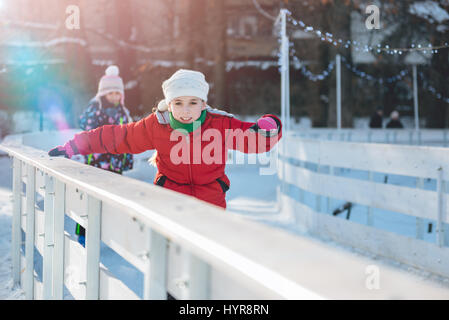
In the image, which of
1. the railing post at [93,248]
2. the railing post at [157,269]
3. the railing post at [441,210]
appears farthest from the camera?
the railing post at [441,210]

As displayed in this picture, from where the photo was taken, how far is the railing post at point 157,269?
142 cm

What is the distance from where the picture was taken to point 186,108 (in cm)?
319

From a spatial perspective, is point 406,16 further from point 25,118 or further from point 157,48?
point 25,118

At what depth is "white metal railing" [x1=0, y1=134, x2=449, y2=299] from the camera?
3.01 ft

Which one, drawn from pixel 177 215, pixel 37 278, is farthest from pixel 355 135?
pixel 177 215

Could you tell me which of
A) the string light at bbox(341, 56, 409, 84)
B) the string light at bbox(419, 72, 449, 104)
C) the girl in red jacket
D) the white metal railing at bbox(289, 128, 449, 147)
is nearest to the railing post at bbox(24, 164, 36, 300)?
the girl in red jacket

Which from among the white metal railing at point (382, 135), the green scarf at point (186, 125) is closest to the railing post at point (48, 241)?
the green scarf at point (186, 125)

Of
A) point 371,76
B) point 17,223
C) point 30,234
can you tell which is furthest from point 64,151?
point 371,76

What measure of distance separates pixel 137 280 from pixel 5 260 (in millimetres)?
3206

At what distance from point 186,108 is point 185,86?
134 millimetres

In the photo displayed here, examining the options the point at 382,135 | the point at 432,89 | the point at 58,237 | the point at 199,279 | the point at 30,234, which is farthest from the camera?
the point at 432,89

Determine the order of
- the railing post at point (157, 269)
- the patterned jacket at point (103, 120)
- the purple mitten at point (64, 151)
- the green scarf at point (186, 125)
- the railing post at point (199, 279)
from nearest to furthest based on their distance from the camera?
the railing post at point (199, 279)
the railing post at point (157, 269)
the green scarf at point (186, 125)
the purple mitten at point (64, 151)
the patterned jacket at point (103, 120)

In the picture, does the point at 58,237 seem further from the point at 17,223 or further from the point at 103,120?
the point at 103,120

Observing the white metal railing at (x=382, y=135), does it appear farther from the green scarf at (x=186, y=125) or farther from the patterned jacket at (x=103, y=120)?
the green scarf at (x=186, y=125)
